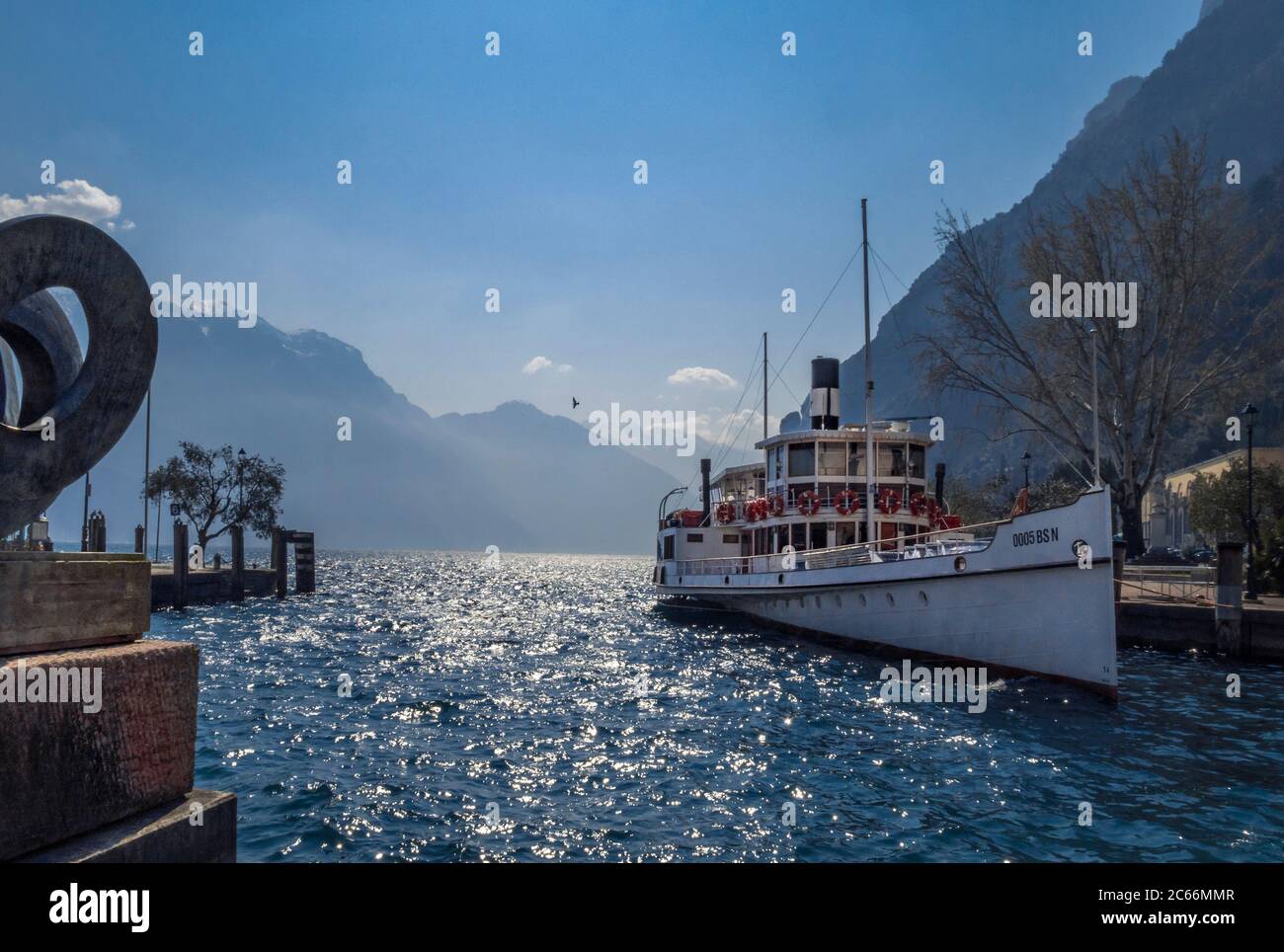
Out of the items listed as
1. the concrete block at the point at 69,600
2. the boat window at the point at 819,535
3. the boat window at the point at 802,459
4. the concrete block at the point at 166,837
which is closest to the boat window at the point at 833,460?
the boat window at the point at 802,459

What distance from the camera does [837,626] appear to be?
2361cm

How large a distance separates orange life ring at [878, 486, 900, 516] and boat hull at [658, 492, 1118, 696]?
466cm

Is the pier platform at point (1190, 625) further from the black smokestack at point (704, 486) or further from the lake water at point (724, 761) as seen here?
the black smokestack at point (704, 486)

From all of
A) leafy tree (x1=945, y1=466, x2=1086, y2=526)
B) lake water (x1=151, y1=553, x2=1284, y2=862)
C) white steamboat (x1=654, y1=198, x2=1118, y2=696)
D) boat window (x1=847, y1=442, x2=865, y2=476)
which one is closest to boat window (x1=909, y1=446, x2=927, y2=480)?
white steamboat (x1=654, y1=198, x2=1118, y2=696)

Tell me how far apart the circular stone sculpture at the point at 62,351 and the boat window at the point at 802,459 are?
85.4 ft

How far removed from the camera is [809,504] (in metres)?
27.8

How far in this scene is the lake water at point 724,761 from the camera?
830 centimetres

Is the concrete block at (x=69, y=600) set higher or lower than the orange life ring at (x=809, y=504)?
lower

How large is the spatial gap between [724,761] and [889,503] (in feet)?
57.5

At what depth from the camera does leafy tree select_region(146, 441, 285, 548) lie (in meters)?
57.2

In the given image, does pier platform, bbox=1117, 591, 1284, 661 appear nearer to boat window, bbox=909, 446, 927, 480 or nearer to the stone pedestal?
boat window, bbox=909, 446, 927, 480

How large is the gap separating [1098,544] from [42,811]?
16.7m
